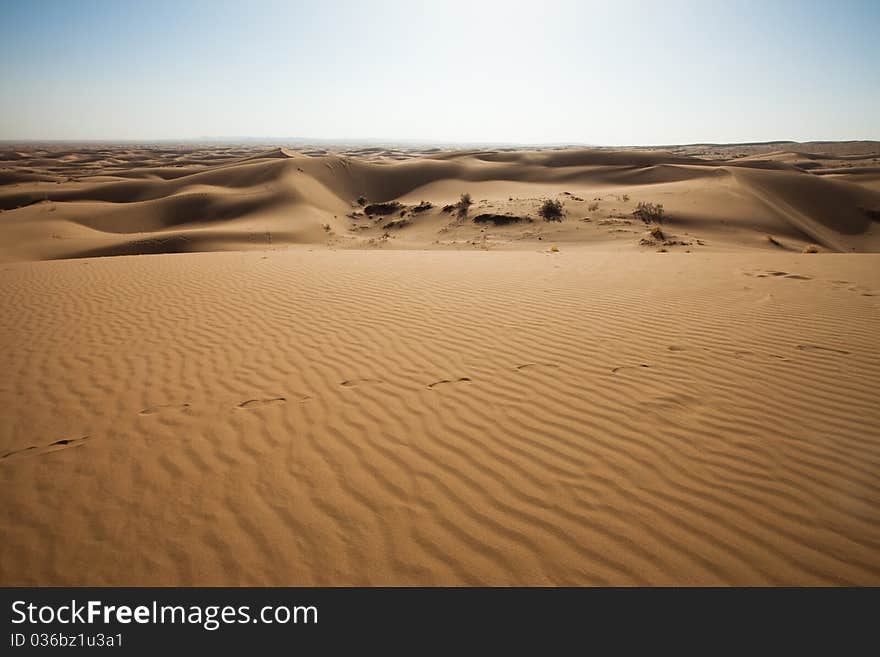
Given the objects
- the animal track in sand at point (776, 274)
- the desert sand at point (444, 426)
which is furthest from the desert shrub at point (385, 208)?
the animal track in sand at point (776, 274)

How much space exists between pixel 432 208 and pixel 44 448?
23.9 meters

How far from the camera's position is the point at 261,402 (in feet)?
13.8

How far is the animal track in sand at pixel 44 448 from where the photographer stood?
3404mm

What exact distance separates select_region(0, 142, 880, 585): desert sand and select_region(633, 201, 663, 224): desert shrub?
1049 centimetres

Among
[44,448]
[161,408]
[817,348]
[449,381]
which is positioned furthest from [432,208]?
Result: [44,448]

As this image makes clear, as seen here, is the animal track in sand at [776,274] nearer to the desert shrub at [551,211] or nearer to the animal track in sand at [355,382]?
the animal track in sand at [355,382]

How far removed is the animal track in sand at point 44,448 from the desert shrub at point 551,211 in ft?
64.9

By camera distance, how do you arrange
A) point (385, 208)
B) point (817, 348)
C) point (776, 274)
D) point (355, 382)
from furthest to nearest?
1. point (385, 208)
2. point (776, 274)
3. point (817, 348)
4. point (355, 382)

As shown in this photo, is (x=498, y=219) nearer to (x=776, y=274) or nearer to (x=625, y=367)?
(x=776, y=274)

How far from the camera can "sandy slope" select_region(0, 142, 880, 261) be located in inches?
763

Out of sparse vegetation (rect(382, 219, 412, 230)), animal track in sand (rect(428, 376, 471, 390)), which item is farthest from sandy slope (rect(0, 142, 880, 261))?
animal track in sand (rect(428, 376, 471, 390))

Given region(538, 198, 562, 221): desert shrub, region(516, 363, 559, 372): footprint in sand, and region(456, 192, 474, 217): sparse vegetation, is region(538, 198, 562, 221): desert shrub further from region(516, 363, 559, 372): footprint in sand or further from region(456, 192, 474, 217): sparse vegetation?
region(516, 363, 559, 372): footprint in sand
